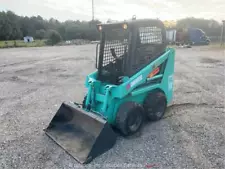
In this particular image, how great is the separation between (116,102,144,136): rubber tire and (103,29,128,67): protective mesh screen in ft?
2.72

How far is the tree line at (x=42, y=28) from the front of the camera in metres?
34.3

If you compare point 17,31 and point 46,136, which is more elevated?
point 17,31

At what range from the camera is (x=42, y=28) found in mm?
50781

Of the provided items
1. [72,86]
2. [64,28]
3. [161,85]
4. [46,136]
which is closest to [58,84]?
[72,86]

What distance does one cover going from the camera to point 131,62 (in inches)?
125

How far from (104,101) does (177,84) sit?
4.14m

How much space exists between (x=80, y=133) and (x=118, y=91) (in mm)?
871

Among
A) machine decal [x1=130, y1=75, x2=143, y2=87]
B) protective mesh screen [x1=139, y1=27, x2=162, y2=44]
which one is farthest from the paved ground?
protective mesh screen [x1=139, y1=27, x2=162, y2=44]

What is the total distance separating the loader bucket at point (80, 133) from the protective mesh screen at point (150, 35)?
1505mm

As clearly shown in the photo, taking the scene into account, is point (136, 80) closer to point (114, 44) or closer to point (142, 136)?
point (114, 44)

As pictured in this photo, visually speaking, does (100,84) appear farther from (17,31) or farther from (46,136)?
(17,31)

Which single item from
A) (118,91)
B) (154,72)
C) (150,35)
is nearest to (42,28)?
(150,35)

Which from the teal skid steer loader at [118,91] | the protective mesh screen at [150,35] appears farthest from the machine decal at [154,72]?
the protective mesh screen at [150,35]

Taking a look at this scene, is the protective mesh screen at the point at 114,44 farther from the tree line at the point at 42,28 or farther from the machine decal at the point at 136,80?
the tree line at the point at 42,28
